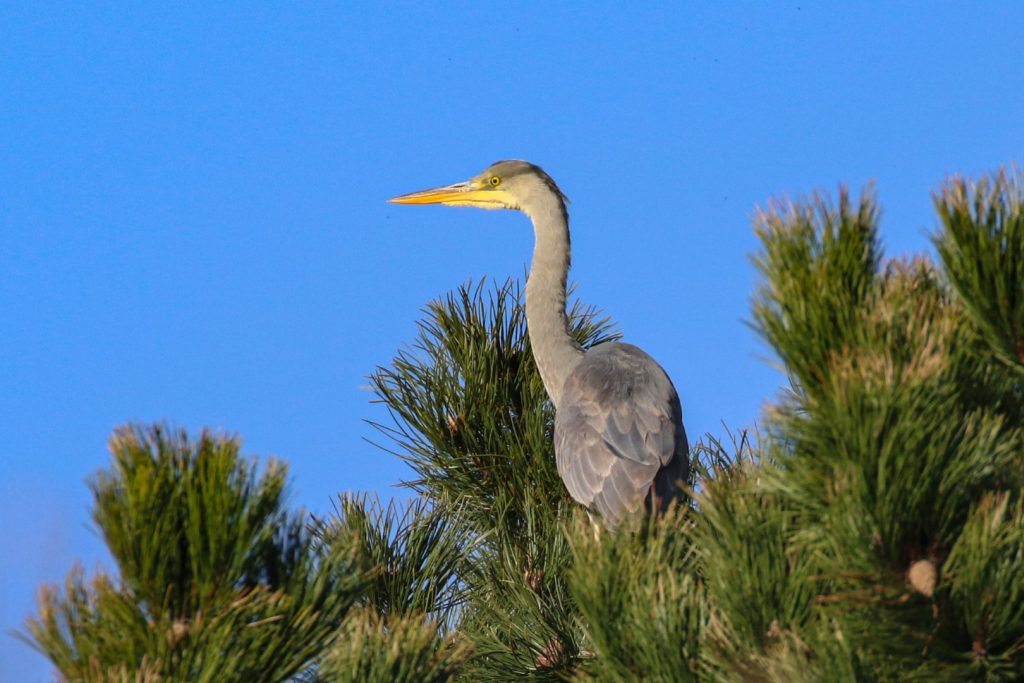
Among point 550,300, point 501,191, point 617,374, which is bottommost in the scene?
point 617,374

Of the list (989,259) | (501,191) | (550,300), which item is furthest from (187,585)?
(501,191)

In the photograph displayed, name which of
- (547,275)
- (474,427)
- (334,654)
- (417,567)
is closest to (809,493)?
(334,654)

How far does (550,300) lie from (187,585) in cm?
347

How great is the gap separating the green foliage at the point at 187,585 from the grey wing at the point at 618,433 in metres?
2.11

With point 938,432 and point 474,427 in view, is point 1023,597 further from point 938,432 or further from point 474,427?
point 474,427

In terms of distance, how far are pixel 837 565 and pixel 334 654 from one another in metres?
1.03

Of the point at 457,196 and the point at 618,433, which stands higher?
the point at 457,196

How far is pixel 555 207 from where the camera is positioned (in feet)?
19.4

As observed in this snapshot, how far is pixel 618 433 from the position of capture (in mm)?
4738

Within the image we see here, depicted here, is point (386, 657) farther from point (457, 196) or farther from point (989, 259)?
point (457, 196)

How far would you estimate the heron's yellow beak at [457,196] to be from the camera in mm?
6267

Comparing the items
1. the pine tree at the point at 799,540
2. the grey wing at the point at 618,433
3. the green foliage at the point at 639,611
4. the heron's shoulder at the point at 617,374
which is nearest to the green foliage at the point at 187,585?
the pine tree at the point at 799,540

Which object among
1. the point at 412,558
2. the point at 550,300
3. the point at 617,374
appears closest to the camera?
the point at 412,558

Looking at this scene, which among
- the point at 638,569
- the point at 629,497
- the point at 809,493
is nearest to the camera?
the point at 809,493
